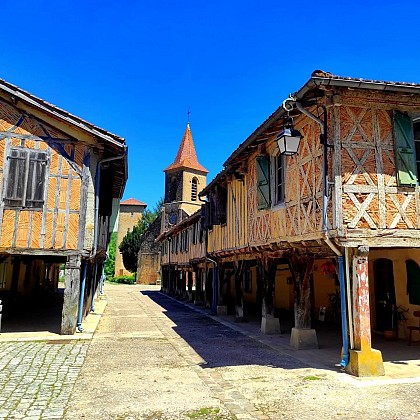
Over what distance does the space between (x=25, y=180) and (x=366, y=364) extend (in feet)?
27.3

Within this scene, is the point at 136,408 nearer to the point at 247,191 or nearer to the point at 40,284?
the point at 247,191

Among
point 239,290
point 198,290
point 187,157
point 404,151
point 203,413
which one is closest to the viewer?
point 203,413

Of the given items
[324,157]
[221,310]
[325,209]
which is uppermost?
[324,157]

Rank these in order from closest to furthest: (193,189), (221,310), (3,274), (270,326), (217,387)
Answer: (217,387) < (270,326) < (221,310) < (3,274) < (193,189)

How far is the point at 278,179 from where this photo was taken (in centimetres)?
852

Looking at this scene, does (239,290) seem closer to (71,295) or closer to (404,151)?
(71,295)

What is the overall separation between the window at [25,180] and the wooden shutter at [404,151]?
25.8ft

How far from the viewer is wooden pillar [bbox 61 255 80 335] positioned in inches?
363

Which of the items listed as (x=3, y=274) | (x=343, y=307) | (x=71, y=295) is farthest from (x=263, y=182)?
(x=3, y=274)

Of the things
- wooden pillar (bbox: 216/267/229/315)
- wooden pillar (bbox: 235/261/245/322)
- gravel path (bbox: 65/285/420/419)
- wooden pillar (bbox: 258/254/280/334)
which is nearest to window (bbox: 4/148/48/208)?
gravel path (bbox: 65/285/420/419)

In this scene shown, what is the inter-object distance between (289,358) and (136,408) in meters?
3.68

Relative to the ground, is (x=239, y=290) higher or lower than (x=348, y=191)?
lower

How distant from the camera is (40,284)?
2241 centimetres

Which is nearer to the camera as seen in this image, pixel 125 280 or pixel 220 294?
pixel 220 294
